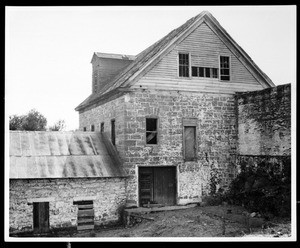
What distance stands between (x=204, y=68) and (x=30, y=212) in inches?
398

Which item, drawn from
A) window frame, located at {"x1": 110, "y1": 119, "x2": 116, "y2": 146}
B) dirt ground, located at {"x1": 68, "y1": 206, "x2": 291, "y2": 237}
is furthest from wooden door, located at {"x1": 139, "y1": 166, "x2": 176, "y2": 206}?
window frame, located at {"x1": 110, "y1": 119, "x2": 116, "y2": 146}

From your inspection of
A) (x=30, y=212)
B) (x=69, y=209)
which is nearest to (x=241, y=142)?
(x=69, y=209)

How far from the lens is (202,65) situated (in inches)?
711

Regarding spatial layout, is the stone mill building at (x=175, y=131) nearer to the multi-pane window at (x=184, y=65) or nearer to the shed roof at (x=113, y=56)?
the multi-pane window at (x=184, y=65)

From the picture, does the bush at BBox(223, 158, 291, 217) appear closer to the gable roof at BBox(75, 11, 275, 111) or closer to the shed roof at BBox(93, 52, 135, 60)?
the gable roof at BBox(75, 11, 275, 111)

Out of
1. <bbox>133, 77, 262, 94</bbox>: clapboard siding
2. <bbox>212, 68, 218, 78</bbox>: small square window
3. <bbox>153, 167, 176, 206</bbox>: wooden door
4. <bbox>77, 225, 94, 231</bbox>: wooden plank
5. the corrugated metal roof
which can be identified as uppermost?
<bbox>212, 68, 218, 78</bbox>: small square window

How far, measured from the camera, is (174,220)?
48.7 feet

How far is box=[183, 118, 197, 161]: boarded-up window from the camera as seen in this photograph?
17.9 meters

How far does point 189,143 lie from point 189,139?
0.62 ft

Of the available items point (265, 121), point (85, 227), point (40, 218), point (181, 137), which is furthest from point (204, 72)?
point (40, 218)

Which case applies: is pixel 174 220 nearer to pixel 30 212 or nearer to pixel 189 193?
pixel 189 193

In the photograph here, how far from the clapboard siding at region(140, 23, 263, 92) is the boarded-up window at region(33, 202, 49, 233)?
6.70 metres

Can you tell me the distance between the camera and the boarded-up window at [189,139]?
58.6ft

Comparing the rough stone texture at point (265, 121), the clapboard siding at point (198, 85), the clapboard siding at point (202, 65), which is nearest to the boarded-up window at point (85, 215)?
the clapboard siding at point (198, 85)
